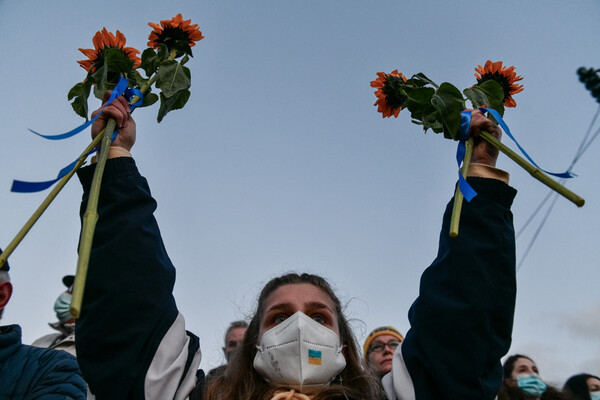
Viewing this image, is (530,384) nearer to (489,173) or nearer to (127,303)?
(489,173)

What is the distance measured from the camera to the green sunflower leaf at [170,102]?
298cm

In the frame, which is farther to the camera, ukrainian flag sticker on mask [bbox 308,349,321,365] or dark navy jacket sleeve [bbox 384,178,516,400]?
ukrainian flag sticker on mask [bbox 308,349,321,365]

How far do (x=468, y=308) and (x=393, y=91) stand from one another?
1328mm

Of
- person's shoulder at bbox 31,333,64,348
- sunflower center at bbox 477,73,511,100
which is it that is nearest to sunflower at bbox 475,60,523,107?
sunflower center at bbox 477,73,511,100

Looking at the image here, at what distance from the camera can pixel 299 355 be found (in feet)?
9.19

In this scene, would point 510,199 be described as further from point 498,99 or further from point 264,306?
point 264,306

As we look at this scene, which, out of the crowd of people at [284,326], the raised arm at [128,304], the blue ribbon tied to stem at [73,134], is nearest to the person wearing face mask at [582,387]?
the crowd of people at [284,326]

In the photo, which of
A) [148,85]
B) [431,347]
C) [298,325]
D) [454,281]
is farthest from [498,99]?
[148,85]

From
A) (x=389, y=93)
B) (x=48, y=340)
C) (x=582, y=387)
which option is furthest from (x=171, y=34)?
(x=582, y=387)

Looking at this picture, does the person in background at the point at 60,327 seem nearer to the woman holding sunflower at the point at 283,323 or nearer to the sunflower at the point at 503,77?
the woman holding sunflower at the point at 283,323

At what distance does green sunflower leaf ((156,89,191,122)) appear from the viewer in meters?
2.98

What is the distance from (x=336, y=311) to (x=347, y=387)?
0.61 metres

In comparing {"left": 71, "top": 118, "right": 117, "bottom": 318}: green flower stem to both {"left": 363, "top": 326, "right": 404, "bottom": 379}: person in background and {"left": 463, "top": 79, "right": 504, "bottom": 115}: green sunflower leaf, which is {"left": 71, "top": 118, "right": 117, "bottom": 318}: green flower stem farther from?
{"left": 363, "top": 326, "right": 404, "bottom": 379}: person in background

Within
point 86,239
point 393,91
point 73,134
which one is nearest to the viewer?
point 86,239
